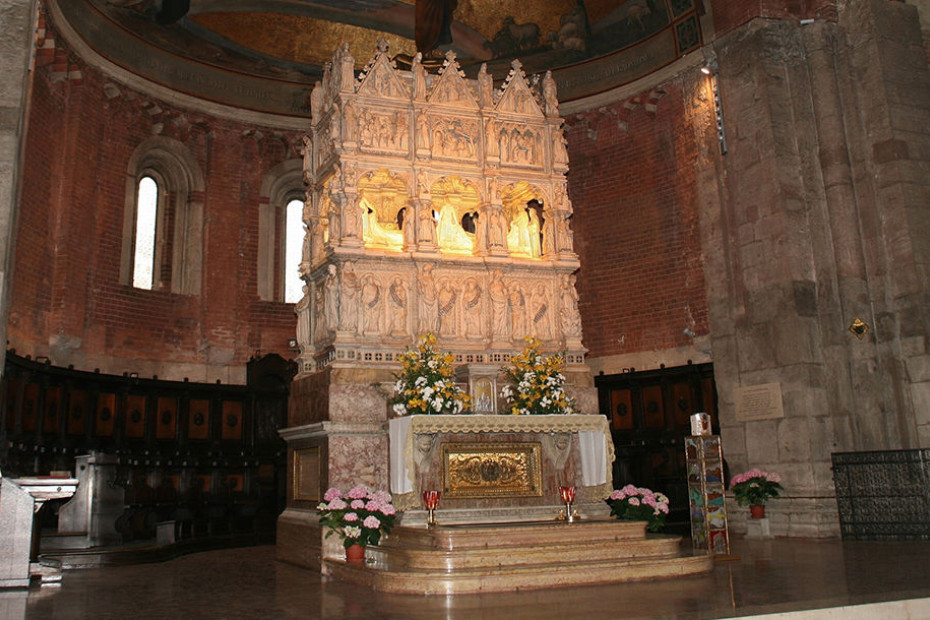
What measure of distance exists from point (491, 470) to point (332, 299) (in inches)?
128

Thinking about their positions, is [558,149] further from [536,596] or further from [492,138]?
[536,596]

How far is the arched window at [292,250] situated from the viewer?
69.5 ft

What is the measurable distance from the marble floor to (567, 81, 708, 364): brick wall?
8495 mm

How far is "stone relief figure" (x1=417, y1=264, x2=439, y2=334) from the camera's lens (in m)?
12.3

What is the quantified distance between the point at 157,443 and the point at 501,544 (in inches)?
413

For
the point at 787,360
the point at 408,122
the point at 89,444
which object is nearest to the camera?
the point at 408,122

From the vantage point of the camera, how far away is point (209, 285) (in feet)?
65.6

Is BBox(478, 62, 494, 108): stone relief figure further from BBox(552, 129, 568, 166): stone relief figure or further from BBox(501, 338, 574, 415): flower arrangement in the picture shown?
BBox(501, 338, 574, 415): flower arrangement

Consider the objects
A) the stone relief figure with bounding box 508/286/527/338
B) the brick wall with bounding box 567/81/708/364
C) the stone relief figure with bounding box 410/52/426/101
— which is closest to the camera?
the stone relief figure with bounding box 508/286/527/338

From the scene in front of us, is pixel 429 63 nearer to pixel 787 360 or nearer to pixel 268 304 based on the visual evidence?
pixel 268 304

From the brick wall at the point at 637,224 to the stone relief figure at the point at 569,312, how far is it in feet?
20.3

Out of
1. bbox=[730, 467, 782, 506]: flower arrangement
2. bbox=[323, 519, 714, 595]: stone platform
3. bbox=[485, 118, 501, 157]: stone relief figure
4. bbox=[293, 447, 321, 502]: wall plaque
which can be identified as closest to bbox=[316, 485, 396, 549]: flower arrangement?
bbox=[323, 519, 714, 595]: stone platform

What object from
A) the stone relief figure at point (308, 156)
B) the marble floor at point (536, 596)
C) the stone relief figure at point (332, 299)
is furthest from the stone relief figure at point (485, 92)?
the marble floor at point (536, 596)

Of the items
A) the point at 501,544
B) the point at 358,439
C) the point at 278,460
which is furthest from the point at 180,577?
the point at 278,460
